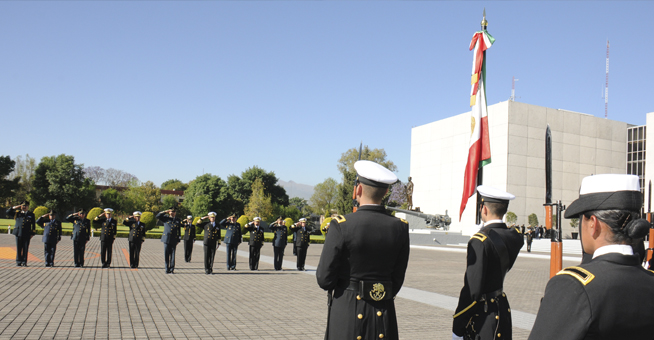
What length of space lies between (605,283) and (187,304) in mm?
8836

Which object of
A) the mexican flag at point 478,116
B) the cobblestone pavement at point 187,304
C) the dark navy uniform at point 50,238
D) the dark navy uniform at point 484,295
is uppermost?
the mexican flag at point 478,116

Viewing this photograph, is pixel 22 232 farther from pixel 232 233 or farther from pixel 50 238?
pixel 232 233

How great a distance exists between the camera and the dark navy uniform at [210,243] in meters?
15.6

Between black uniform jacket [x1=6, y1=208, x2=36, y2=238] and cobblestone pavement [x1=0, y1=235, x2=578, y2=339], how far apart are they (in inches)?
40.4

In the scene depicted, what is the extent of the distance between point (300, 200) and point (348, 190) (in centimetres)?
8094

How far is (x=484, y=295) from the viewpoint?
3752 millimetres

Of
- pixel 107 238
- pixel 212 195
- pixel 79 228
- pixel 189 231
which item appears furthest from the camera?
pixel 212 195

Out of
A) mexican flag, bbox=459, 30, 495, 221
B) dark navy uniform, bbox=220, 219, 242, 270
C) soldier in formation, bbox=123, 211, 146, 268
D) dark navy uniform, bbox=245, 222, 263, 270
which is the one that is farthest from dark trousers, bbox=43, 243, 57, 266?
mexican flag, bbox=459, 30, 495, 221

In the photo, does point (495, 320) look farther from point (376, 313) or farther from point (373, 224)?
point (373, 224)

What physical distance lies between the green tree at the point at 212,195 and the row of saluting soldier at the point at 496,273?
76.4 m

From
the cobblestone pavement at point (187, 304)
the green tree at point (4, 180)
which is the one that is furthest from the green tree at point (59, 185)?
the cobblestone pavement at point (187, 304)

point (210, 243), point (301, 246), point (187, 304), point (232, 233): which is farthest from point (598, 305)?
point (301, 246)

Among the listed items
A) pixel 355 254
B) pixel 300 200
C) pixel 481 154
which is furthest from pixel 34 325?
pixel 300 200

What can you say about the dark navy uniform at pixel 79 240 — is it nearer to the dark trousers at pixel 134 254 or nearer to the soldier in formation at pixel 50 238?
the soldier in formation at pixel 50 238
